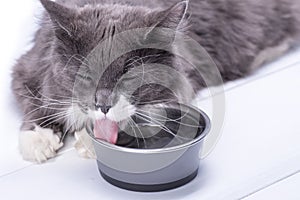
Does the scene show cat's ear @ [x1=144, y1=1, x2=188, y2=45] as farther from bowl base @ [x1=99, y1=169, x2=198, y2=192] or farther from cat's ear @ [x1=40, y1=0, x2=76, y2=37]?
bowl base @ [x1=99, y1=169, x2=198, y2=192]

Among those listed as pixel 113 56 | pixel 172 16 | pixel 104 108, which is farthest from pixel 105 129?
pixel 172 16

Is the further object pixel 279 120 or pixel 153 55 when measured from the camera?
pixel 279 120

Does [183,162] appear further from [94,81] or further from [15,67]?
[15,67]

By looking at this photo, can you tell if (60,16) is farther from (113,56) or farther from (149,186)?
(149,186)

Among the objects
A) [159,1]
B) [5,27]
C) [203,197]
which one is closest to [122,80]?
[203,197]

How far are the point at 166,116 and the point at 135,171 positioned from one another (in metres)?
0.20

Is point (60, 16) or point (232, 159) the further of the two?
point (232, 159)

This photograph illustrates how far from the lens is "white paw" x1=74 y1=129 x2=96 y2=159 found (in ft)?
5.59

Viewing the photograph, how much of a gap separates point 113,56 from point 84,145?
0.36m

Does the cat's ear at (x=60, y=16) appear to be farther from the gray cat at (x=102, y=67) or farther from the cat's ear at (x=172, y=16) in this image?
the cat's ear at (x=172, y=16)

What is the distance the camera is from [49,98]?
65.9 inches

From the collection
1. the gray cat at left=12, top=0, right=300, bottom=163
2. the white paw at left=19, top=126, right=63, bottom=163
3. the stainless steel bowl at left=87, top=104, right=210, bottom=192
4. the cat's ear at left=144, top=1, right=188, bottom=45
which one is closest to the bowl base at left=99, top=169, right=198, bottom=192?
the stainless steel bowl at left=87, top=104, right=210, bottom=192

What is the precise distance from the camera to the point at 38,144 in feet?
5.57

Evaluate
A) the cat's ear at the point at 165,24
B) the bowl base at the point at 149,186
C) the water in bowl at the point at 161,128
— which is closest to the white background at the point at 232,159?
the bowl base at the point at 149,186
